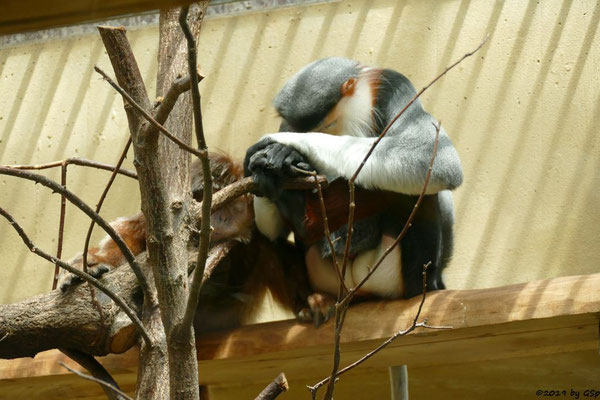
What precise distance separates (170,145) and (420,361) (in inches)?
44.9

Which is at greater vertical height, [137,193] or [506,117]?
[506,117]

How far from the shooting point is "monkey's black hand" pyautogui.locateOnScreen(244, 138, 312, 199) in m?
2.08

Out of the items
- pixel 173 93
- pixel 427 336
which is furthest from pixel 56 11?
pixel 427 336

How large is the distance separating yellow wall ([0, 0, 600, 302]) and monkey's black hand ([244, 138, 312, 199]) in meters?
1.18

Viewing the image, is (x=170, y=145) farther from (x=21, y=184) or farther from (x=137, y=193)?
(x=21, y=184)

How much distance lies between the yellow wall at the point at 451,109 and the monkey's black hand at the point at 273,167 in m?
1.18

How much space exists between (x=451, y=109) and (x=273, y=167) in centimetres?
132

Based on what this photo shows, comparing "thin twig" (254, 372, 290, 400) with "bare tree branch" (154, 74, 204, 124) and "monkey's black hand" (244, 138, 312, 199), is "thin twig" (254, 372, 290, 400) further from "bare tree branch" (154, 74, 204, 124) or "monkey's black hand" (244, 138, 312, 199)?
"monkey's black hand" (244, 138, 312, 199)

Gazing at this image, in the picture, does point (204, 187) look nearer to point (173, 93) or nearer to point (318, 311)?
point (173, 93)

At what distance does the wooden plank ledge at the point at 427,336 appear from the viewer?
194 centimetres

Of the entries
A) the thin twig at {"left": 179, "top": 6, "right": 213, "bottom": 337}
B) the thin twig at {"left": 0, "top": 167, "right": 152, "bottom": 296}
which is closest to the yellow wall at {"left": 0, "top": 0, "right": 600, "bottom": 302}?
the thin twig at {"left": 0, "top": 167, "right": 152, "bottom": 296}

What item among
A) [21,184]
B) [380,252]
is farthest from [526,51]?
[21,184]

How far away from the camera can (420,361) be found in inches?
98.3

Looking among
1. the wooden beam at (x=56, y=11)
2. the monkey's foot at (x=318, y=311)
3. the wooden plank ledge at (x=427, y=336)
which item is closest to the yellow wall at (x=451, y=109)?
the wooden plank ledge at (x=427, y=336)
